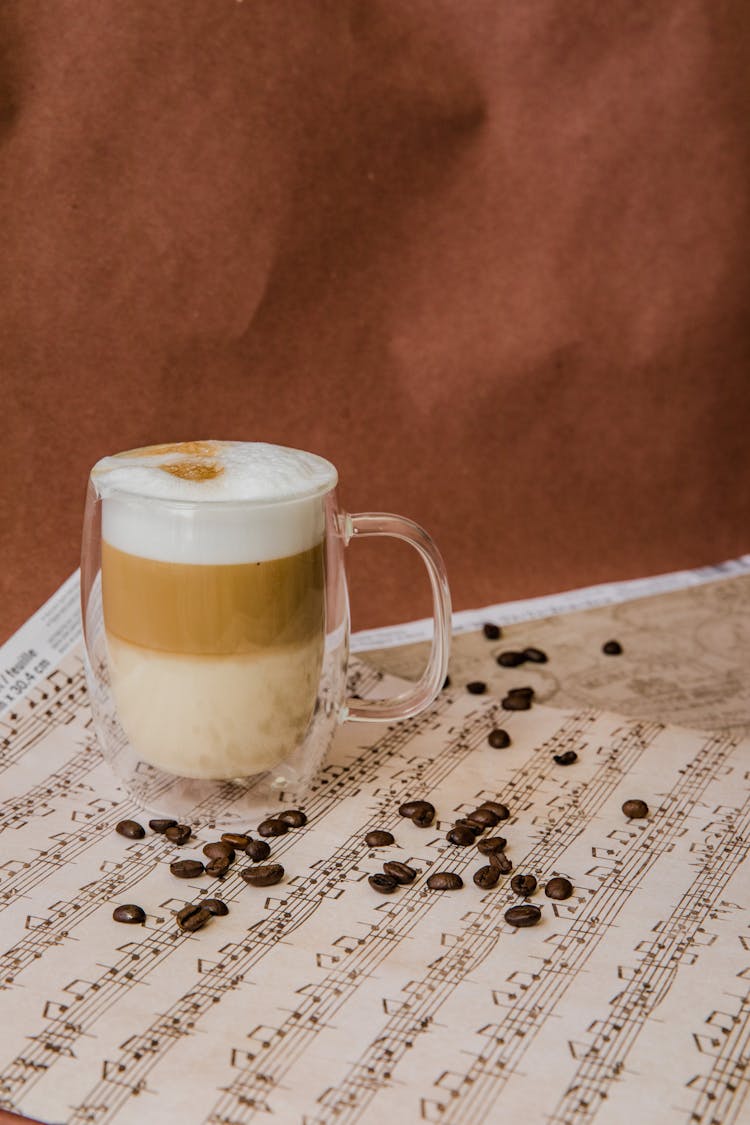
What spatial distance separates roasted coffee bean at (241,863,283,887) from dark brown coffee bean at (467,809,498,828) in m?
0.23

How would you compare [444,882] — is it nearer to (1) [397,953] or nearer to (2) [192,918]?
(1) [397,953]

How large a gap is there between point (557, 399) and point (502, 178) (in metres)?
0.37

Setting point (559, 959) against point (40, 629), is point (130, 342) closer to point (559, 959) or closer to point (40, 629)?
point (40, 629)

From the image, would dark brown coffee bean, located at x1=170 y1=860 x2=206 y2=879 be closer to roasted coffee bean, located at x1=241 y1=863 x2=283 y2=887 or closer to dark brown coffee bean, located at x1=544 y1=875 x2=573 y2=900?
roasted coffee bean, located at x1=241 y1=863 x2=283 y2=887

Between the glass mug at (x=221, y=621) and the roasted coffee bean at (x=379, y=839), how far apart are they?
0.43 ft

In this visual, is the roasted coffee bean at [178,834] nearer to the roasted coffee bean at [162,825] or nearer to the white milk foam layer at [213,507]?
the roasted coffee bean at [162,825]

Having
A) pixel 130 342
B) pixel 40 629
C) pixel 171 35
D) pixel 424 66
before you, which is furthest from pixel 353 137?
pixel 40 629

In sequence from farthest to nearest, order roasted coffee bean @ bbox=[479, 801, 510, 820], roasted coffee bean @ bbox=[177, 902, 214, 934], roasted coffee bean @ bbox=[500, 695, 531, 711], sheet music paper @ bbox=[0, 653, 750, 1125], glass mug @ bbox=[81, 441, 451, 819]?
roasted coffee bean @ bbox=[500, 695, 531, 711] < roasted coffee bean @ bbox=[479, 801, 510, 820] < glass mug @ bbox=[81, 441, 451, 819] < roasted coffee bean @ bbox=[177, 902, 214, 934] < sheet music paper @ bbox=[0, 653, 750, 1125]

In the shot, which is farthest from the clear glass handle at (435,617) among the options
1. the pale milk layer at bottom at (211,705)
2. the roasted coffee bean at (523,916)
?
the roasted coffee bean at (523,916)

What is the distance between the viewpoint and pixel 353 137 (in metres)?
1.93

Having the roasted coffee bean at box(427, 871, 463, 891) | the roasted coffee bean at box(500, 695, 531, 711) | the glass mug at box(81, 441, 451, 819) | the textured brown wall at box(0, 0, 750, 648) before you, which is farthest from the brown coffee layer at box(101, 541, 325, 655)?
the textured brown wall at box(0, 0, 750, 648)

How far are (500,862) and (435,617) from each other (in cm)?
29

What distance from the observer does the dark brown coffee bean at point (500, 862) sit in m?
1.32

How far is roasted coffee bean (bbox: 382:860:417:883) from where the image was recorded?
1.30m
